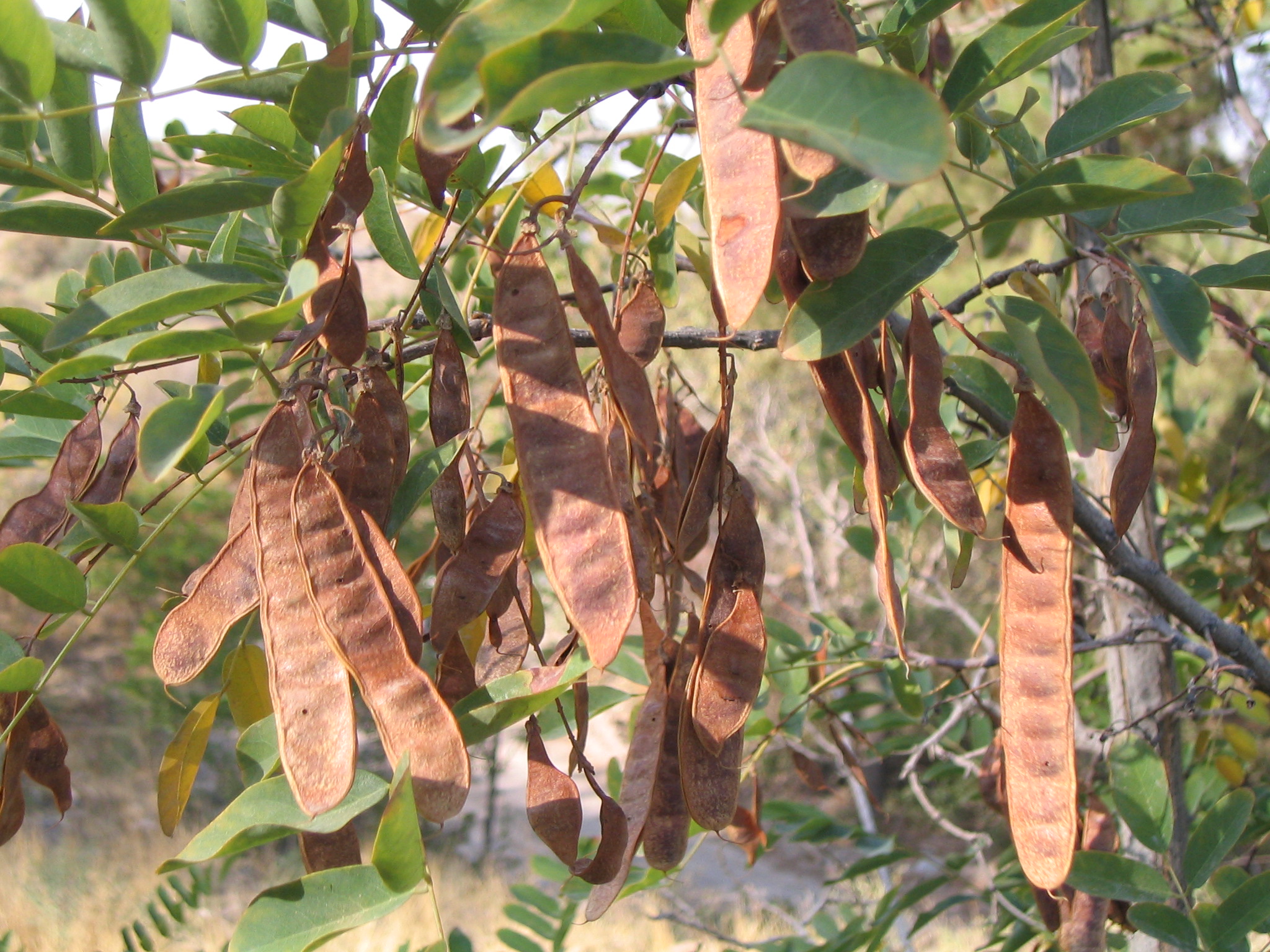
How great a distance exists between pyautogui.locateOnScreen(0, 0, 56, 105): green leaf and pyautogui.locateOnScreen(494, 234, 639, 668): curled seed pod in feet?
0.95

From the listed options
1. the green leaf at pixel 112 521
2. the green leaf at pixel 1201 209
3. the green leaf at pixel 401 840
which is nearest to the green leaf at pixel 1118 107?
the green leaf at pixel 1201 209

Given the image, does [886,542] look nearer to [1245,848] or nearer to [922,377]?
[922,377]

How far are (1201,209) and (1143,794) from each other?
0.62 metres

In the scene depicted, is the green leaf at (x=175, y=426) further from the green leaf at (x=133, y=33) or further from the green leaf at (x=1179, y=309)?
the green leaf at (x=1179, y=309)

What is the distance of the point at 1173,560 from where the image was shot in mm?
1562

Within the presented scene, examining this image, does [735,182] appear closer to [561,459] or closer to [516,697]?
[561,459]

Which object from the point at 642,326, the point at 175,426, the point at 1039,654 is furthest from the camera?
the point at 642,326

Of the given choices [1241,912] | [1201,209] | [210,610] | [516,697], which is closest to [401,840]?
[516,697]

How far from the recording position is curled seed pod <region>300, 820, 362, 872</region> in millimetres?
628

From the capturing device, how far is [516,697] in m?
0.56

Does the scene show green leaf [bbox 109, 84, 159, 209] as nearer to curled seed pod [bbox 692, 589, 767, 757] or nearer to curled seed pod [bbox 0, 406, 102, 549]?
curled seed pod [bbox 0, 406, 102, 549]

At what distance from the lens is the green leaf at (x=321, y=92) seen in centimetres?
49

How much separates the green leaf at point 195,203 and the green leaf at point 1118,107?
551 mm

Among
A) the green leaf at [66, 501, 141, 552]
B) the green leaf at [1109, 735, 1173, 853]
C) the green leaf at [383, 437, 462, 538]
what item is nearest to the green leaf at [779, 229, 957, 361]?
the green leaf at [383, 437, 462, 538]
